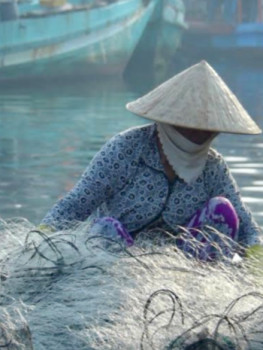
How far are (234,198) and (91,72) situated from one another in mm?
19212

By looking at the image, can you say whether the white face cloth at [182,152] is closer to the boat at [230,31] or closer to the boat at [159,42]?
the boat at [159,42]

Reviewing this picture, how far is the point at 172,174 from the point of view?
387 cm

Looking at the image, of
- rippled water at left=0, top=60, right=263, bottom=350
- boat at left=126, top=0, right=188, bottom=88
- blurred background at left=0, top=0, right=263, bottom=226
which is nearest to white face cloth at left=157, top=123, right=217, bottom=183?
rippled water at left=0, top=60, right=263, bottom=350

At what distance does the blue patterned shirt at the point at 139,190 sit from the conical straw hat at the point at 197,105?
0.16m

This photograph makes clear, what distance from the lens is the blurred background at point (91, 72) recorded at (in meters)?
10.4

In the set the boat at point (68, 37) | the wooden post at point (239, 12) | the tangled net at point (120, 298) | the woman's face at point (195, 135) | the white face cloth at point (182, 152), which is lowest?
the wooden post at point (239, 12)

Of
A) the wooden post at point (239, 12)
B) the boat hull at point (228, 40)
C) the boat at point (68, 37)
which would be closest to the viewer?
the boat at point (68, 37)

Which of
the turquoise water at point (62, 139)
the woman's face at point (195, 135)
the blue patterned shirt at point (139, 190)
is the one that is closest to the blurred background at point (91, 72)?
the turquoise water at point (62, 139)

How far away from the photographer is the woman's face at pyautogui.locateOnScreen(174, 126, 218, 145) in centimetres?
373

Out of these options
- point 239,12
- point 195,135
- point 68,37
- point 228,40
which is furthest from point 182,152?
point 239,12

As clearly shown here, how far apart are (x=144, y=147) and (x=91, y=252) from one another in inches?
32.6

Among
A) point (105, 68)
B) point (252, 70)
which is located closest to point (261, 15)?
point (252, 70)

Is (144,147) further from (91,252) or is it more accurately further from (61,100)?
(61,100)

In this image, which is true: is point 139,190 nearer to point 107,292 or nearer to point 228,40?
point 107,292
